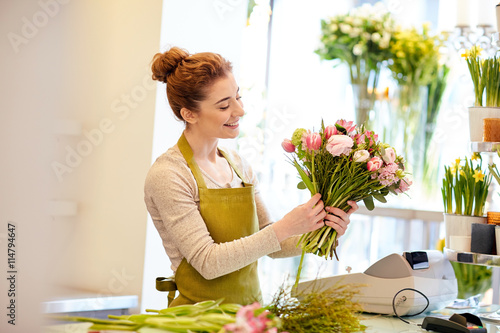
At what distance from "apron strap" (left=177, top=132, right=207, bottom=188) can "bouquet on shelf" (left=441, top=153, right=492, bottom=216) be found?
3.35 ft

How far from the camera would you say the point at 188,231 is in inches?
70.3

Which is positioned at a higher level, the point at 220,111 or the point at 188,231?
the point at 220,111

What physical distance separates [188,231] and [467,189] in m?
1.13

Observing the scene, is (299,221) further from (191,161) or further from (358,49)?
(358,49)

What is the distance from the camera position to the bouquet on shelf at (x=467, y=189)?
2.30 metres

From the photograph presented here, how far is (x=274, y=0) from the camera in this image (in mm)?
4965

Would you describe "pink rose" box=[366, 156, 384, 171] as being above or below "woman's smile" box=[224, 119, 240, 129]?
below

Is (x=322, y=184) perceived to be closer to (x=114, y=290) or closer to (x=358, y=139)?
(x=358, y=139)

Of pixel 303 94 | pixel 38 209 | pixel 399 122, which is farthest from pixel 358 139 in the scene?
pixel 303 94

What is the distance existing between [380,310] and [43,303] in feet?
5.07

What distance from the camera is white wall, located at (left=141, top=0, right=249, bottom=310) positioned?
9.76 ft

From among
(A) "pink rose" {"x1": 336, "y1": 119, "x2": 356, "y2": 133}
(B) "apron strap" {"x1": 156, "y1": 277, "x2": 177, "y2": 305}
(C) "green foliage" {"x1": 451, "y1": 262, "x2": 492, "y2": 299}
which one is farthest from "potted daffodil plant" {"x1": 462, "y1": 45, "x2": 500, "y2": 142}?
(C) "green foliage" {"x1": 451, "y1": 262, "x2": 492, "y2": 299}

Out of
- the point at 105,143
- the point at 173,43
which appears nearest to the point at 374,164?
the point at 173,43

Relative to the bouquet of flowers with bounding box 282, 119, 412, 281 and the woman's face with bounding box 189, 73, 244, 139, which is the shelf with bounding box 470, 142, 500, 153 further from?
the woman's face with bounding box 189, 73, 244, 139
